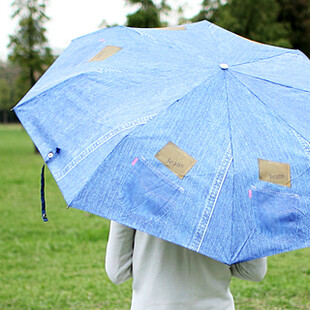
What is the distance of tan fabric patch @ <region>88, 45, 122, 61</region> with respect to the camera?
2.06 metres

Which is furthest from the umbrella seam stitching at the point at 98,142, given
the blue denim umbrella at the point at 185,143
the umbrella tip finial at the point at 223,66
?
the umbrella tip finial at the point at 223,66

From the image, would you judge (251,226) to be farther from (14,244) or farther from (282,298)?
(14,244)

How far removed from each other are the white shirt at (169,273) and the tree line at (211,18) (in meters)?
16.6

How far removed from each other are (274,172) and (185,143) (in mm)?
338

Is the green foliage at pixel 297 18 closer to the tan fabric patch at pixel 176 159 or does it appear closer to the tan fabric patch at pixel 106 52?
the tan fabric patch at pixel 106 52

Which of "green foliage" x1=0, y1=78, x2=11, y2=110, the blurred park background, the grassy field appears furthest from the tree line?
"green foliage" x1=0, y1=78, x2=11, y2=110

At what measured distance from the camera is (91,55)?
84.7 inches

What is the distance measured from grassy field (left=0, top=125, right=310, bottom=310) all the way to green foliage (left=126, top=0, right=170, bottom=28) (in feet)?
56.7

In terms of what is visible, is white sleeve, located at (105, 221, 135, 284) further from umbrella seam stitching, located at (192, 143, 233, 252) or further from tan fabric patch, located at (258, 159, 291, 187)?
tan fabric patch, located at (258, 159, 291, 187)

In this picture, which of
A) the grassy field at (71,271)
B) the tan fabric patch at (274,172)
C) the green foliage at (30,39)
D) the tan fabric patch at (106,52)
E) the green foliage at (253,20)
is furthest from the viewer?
the green foliage at (30,39)

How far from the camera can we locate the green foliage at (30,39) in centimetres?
2128

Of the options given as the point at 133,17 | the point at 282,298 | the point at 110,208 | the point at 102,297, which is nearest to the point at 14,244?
the point at 102,297

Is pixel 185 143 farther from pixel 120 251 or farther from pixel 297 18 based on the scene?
pixel 297 18

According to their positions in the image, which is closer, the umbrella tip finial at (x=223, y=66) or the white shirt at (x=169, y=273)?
the white shirt at (x=169, y=273)
